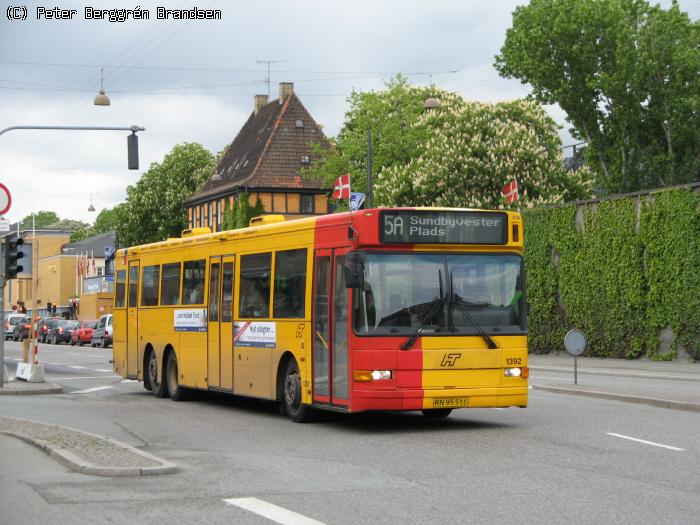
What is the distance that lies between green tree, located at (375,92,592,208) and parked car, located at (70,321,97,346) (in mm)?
19275

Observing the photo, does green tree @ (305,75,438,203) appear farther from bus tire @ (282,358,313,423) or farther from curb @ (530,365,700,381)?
bus tire @ (282,358,313,423)

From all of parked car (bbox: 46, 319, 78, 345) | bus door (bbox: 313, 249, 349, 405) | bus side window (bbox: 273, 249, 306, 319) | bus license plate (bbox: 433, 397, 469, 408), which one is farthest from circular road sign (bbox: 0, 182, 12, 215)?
parked car (bbox: 46, 319, 78, 345)

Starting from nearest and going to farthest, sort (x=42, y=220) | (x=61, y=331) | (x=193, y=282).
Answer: (x=193, y=282), (x=61, y=331), (x=42, y=220)

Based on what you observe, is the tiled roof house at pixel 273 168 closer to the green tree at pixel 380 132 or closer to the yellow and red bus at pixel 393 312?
the green tree at pixel 380 132

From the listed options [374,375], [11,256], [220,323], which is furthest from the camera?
[11,256]

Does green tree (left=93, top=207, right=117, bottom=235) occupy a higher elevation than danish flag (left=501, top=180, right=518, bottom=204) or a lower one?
higher

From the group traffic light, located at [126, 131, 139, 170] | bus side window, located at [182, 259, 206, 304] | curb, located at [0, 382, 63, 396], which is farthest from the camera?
traffic light, located at [126, 131, 139, 170]

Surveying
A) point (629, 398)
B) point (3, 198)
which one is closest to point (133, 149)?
point (3, 198)

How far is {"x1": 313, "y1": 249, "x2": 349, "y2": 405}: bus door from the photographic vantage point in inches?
618

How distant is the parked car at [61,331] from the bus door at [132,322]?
158 feet

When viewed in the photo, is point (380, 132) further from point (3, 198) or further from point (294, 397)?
point (294, 397)

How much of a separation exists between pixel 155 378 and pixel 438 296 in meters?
9.50

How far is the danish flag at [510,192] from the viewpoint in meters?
50.3

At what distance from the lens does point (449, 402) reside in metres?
15.5
